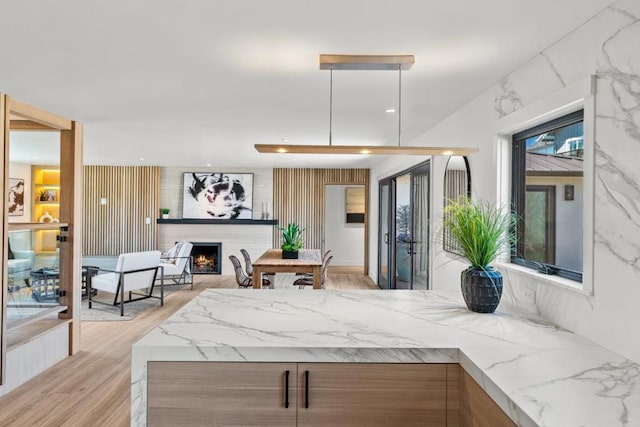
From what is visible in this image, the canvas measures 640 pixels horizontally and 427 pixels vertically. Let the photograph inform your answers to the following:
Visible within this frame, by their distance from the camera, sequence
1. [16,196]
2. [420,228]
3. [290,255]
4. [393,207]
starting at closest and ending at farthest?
[420,228], [290,255], [393,207], [16,196]

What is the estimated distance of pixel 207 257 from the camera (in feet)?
30.6

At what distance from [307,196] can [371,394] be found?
7.71 meters

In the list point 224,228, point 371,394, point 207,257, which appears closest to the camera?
point 371,394

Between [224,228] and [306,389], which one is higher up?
[224,228]

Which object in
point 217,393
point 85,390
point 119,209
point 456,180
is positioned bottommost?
point 85,390

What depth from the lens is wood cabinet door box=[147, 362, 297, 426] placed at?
5.31 ft

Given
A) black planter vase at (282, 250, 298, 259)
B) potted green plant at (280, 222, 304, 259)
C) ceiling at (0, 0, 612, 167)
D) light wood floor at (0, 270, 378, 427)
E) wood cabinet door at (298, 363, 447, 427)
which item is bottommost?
light wood floor at (0, 270, 378, 427)

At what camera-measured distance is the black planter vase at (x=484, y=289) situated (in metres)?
2.18

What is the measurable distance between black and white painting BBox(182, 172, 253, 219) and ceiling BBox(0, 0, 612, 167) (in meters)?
4.71

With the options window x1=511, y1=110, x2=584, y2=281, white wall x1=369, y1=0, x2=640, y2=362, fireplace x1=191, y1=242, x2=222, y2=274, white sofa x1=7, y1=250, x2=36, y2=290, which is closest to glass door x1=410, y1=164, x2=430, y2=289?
window x1=511, y1=110, x2=584, y2=281

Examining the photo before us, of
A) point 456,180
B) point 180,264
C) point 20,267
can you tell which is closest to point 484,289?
point 456,180

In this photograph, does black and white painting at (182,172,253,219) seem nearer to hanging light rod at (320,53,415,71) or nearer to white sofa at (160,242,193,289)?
white sofa at (160,242,193,289)

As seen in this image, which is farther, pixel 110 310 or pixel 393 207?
pixel 393 207

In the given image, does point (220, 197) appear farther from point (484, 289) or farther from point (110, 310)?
point (484, 289)
